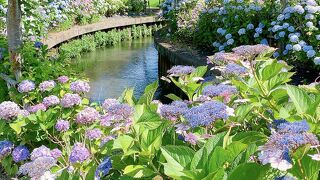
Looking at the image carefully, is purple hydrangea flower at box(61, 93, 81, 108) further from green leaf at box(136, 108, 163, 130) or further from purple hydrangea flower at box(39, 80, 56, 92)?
green leaf at box(136, 108, 163, 130)

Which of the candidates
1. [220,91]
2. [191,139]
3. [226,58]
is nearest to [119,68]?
[226,58]

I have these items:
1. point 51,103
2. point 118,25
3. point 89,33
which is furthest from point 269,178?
point 118,25

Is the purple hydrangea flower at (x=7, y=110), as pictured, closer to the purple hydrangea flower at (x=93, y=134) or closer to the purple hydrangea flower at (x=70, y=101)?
the purple hydrangea flower at (x=70, y=101)

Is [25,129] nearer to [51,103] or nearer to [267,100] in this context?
[51,103]

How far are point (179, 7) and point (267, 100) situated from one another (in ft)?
26.8

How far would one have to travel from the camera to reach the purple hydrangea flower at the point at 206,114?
1328 mm

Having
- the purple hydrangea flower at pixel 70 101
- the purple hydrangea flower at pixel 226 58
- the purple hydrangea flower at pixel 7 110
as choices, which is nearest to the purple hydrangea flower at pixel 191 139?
the purple hydrangea flower at pixel 226 58

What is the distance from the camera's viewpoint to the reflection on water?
334 inches

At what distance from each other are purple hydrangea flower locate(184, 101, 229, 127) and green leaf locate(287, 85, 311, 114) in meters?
0.20

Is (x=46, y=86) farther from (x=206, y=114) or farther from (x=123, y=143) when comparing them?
(x=206, y=114)

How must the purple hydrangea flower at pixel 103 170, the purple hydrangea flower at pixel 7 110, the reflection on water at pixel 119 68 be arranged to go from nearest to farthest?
the purple hydrangea flower at pixel 103 170 < the purple hydrangea flower at pixel 7 110 < the reflection on water at pixel 119 68

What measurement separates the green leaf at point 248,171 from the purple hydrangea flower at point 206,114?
27cm

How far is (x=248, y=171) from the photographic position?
107 centimetres

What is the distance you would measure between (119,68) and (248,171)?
9417 mm
